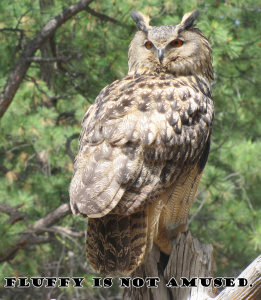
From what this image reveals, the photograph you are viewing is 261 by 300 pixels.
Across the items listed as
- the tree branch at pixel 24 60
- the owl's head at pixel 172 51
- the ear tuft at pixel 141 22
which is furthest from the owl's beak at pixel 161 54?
the tree branch at pixel 24 60

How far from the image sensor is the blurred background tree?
3811 mm

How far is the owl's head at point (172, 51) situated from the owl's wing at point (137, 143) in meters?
0.14

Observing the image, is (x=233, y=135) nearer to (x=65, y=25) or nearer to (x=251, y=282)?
(x=65, y=25)

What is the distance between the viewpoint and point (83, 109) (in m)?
3.99

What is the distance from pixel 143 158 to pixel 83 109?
7.62 feet

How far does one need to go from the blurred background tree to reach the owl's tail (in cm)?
194

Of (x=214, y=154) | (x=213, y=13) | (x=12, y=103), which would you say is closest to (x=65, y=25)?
(x=12, y=103)

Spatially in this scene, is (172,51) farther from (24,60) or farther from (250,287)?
(24,60)

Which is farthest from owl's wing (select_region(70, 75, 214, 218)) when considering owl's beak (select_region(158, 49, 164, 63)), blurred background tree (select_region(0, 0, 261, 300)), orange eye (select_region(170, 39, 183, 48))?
blurred background tree (select_region(0, 0, 261, 300))

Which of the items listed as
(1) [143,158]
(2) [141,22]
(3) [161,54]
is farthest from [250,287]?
(2) [141,22]

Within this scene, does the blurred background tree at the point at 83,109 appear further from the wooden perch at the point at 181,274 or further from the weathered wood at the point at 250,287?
the weathered wood at the point at 250,287

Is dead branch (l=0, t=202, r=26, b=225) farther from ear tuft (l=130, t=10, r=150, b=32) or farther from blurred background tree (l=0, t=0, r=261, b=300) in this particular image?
ear tuft (l=130, t=10, r=150, b=32)

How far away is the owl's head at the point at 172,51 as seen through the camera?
219 cm

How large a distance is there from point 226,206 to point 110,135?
277 centimetres
